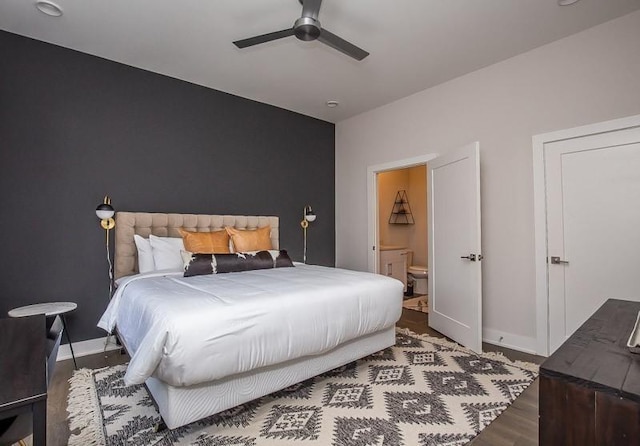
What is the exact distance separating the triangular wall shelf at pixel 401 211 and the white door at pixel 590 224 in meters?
3.40

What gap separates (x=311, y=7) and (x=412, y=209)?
4808mm

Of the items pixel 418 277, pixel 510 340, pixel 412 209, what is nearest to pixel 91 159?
pixel 510 340

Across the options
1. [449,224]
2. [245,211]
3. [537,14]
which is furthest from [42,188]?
[537,14]

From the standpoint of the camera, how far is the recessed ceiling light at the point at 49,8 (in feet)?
7.99

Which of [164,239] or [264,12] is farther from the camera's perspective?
[164,239]

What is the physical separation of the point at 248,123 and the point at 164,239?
6.19ft

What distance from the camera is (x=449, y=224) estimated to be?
11.5 ft

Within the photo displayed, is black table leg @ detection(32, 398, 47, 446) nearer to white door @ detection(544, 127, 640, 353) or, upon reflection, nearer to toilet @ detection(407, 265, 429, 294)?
white door @ detection(544, 127, 640, 353)

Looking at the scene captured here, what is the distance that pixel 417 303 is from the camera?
5047mm

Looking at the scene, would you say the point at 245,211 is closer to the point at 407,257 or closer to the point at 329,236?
the point at 329,236

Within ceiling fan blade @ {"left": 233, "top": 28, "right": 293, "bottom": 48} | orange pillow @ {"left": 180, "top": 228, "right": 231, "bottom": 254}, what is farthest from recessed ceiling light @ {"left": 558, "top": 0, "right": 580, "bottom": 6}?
orange pillow @ {"left": 180, "top": 228, "right": 231, "bottom": 254}

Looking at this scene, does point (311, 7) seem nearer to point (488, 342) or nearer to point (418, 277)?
point (488, 342)

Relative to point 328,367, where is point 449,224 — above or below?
above

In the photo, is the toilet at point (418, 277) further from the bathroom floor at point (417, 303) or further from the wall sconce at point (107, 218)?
the wall sconce at point (107, 218)
